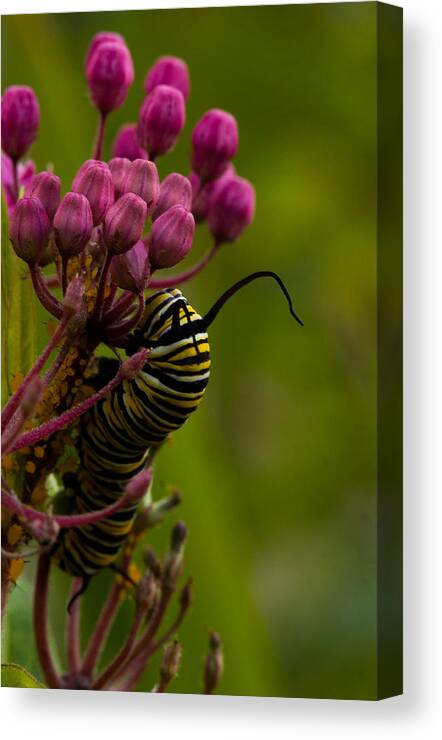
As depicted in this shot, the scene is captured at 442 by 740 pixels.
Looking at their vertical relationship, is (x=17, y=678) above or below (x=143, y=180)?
below

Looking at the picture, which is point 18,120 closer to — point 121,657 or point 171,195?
point 171,195

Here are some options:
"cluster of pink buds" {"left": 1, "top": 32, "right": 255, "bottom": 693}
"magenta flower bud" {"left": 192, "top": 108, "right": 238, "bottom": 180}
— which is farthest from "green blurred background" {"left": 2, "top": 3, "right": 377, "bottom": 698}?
"magenta flower bud" {"left": 192, "top": 108, "right": 238, "bottom": 180}

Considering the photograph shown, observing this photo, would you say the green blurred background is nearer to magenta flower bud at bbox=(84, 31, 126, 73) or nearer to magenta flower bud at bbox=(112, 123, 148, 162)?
magenta flower bud at bbox=(84, 31, 126, 73)

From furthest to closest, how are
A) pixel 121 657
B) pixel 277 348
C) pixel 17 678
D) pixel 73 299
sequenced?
pixel 277 348 < pixel 17 678 < pixel 121 657 < pixel 73 299

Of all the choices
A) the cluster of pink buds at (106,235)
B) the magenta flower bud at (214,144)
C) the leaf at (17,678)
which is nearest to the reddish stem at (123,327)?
the cluster of pink buds at (106,235)

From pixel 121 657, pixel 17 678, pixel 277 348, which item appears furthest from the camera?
pixel 277 348

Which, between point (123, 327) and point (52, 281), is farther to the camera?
point (52, 281)

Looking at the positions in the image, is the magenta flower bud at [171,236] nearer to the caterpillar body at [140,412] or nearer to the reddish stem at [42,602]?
the caterpillar body at [140,412]

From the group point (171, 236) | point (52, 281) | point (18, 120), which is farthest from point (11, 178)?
point (171, 236)
